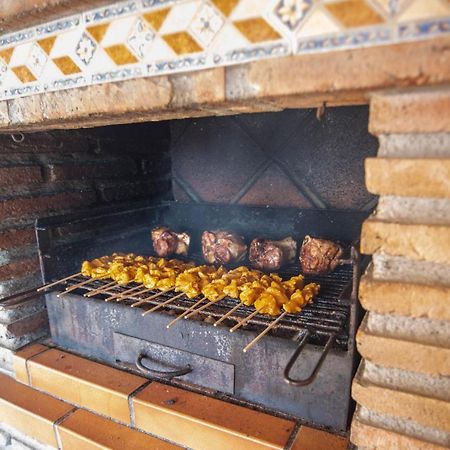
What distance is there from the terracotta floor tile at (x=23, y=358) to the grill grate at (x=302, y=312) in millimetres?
581

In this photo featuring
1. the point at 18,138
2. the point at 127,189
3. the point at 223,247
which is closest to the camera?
the point at 18,138

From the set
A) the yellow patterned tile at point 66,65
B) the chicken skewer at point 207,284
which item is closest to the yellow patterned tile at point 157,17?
the yellow patterned tile at point 66,65

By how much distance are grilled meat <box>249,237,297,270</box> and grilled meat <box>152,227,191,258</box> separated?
64 centimetres

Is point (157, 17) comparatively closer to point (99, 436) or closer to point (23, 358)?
point (99, 436)

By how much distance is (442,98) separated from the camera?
1.08 metres

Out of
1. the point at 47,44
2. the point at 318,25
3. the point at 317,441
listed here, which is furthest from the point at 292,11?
the point at 317,441

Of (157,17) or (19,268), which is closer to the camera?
(157,17)

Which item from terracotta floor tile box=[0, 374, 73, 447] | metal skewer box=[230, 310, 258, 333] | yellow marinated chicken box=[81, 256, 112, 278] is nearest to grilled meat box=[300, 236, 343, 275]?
metal skewer box=[230, 310, 258, 333]

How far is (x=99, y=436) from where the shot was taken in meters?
2.23

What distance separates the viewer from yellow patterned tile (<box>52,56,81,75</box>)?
163 cm

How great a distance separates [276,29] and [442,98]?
548mm

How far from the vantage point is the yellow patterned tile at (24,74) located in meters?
1.78

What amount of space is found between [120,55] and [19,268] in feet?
6.12

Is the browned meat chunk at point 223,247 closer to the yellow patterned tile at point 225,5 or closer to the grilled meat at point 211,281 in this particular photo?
the grilled meat at point 211,281
